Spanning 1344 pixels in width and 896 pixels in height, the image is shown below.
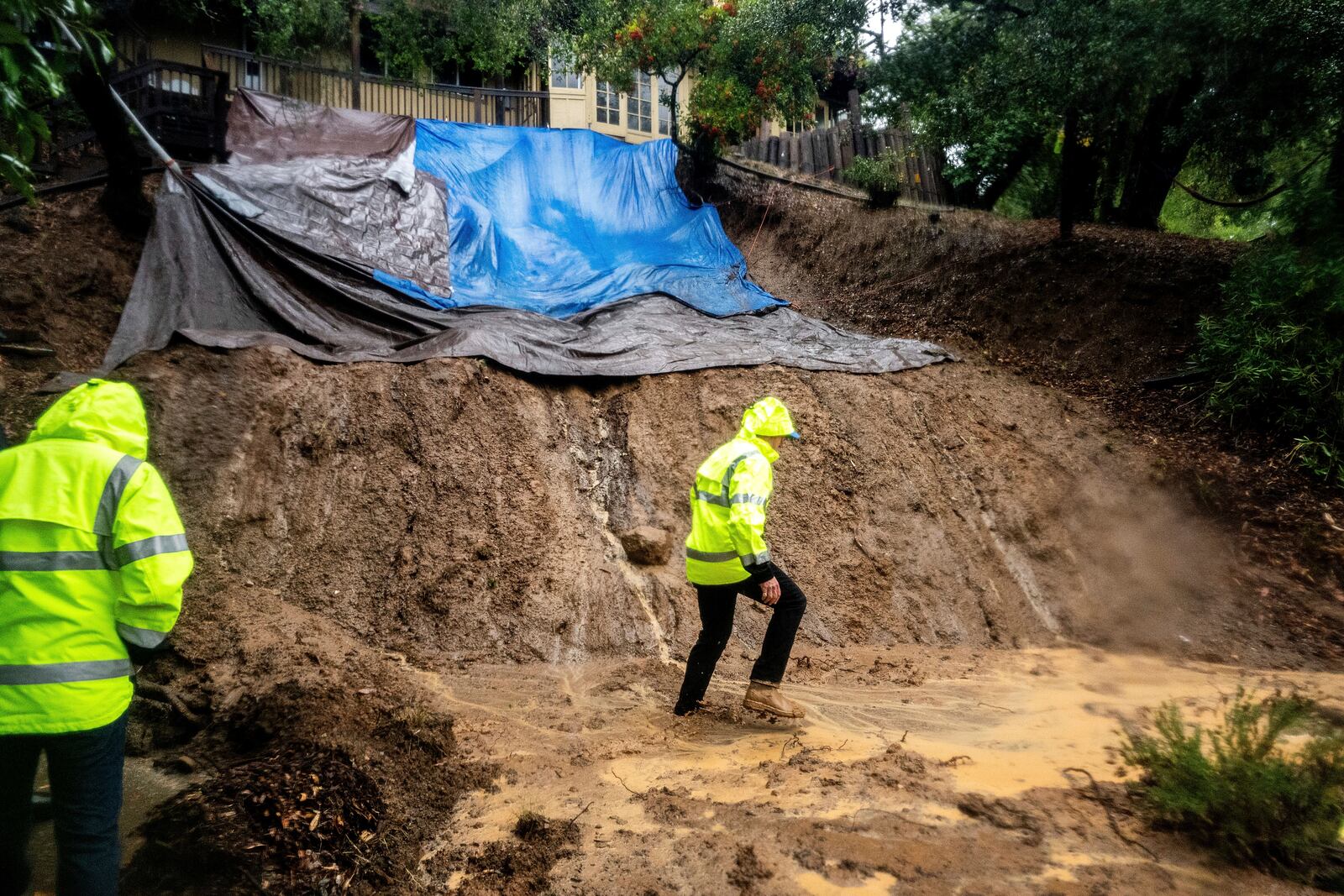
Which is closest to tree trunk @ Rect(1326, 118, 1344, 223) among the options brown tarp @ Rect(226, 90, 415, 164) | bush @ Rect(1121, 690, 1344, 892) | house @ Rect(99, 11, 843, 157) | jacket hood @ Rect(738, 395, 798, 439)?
bush @ Rect(1121, 690, 1344, 892)

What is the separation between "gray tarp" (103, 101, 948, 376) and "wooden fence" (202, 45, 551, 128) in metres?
4.44

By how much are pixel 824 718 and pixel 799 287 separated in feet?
28.4

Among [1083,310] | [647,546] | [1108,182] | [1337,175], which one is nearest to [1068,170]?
[1083,310]

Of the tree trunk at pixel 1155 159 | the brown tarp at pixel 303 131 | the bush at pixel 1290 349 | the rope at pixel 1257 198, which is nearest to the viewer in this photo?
the bush at pixel 1290 349

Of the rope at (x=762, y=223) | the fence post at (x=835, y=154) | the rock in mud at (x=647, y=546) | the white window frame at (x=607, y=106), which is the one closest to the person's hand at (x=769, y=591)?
the rock in mud at (x=647, y=546)

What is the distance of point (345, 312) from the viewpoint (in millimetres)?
7949

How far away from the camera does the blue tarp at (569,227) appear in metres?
9.80

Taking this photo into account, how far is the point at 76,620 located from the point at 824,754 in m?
3.05

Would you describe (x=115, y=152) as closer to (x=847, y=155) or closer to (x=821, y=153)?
(x=821, y=153)

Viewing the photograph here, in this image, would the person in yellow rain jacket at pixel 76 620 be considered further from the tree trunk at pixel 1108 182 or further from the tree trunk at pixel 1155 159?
the tree trunk at pixel 1108 182

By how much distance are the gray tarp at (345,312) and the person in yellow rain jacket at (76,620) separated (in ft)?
15.9

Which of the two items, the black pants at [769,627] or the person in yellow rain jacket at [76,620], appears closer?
the person in yellow rain jacket at [76,620]

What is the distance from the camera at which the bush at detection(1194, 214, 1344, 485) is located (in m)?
7.09

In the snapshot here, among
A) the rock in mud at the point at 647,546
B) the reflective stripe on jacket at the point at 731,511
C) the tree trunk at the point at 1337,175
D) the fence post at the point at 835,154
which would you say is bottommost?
the rock in mud at the point at 647,546
